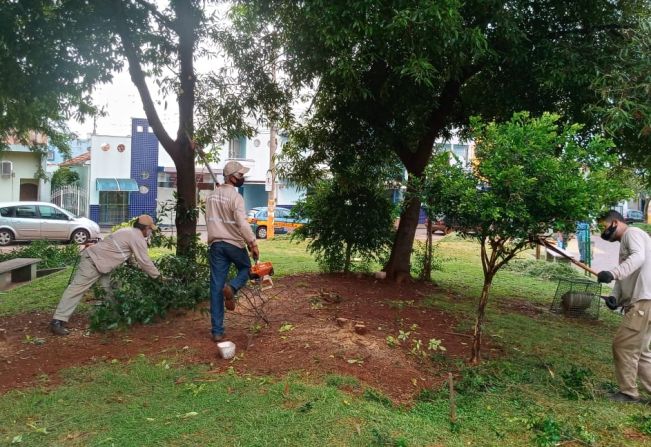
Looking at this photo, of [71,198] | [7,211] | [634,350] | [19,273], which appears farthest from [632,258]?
[71,198]

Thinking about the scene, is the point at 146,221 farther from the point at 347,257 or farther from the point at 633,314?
the point at 633,314

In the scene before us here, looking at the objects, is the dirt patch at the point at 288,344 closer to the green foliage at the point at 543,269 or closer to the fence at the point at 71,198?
the green foliage at the point at 543,269

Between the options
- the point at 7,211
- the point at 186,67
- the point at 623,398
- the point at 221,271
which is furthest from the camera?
the point at 7,211

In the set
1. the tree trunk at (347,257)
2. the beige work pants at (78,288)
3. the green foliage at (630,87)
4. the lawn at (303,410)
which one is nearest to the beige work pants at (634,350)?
the lawn at (303,410)

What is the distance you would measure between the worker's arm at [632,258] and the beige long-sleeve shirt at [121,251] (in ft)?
15.6

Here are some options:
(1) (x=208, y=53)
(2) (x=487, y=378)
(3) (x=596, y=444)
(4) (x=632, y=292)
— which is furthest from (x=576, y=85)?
(1) (x=208, y=53)

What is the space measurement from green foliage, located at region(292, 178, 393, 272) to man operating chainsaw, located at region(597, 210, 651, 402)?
4.77 m

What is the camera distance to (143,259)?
6418 mm

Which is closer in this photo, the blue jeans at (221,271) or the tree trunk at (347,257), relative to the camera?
the blue jeans at (221,271)

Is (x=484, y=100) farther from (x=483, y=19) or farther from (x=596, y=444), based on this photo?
(x=596, y=444)

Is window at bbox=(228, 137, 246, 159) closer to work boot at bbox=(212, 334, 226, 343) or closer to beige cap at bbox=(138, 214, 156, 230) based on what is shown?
beige cap at bbox=(138, 214, 156, 230)

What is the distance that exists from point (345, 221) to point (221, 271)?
4.26 metres

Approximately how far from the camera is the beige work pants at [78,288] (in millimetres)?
6332

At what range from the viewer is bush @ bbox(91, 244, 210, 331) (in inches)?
243
